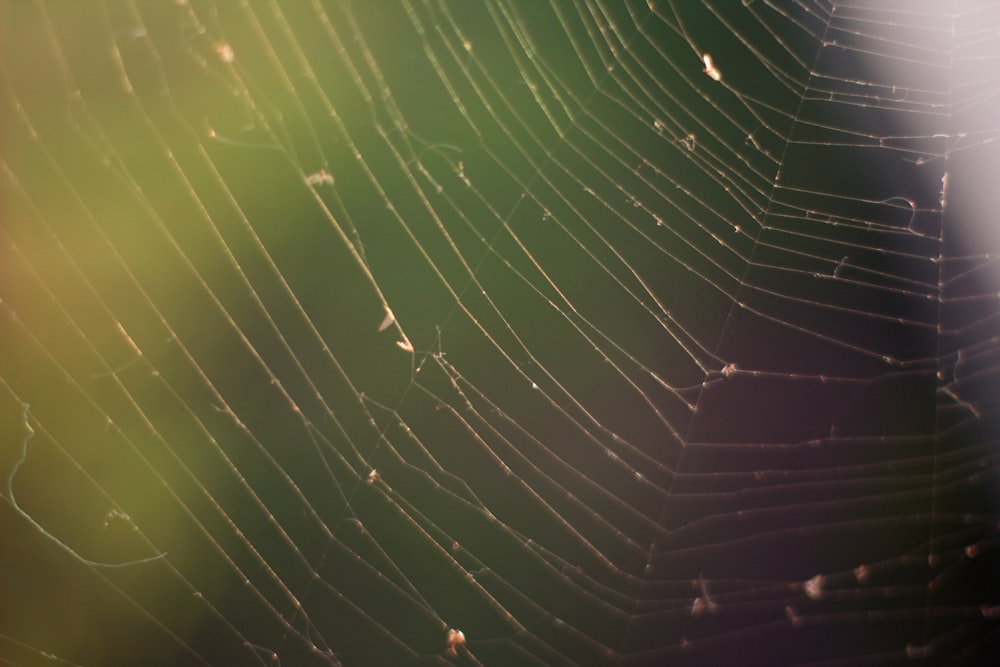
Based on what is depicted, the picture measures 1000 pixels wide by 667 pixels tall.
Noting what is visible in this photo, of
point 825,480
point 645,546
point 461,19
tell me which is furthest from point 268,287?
point 825,480

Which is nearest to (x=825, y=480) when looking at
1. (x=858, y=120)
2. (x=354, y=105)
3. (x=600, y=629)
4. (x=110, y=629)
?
(x=600, y=629)

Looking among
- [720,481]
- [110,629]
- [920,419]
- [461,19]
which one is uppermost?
[461,19]

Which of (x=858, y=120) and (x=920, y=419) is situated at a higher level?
(x=858, y=120)

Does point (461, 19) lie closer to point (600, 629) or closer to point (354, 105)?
point (354, 105)

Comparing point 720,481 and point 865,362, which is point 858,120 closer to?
point 865,362

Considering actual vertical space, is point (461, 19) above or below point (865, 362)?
above

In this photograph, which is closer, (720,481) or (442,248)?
(720,481)
